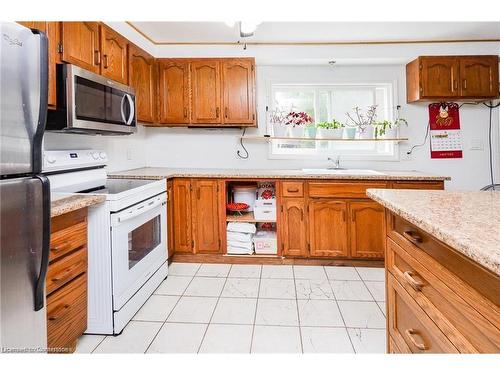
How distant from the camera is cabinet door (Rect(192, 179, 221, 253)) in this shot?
2.98 metres

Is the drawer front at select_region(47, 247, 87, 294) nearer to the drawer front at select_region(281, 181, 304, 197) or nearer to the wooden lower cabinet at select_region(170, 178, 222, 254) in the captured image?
the wooden lower cabinet at select_region(170, 178, 222, 254)

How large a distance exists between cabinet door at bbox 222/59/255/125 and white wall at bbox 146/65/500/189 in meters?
0.38

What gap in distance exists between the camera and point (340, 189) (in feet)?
9.39

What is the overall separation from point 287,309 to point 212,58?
254 cm

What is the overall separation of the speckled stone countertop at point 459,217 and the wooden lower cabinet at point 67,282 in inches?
60.1

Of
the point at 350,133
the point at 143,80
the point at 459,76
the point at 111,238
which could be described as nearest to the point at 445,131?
the point at 459,76

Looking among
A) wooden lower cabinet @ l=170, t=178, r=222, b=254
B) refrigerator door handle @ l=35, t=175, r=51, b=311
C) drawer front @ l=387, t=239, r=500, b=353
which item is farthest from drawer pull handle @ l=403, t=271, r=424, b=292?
wooden lower cabinet @ l=170, t=178, r=222, b=254

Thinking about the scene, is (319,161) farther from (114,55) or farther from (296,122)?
(114,55)

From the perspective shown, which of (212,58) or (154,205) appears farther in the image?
(212,58)

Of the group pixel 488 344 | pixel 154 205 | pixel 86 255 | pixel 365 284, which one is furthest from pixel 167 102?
pixel 488 344

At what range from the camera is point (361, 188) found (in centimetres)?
283

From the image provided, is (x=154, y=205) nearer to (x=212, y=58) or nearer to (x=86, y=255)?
→ (x=86, y=255)

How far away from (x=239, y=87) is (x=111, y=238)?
2.06 m

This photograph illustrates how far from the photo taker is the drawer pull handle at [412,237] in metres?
1.06
